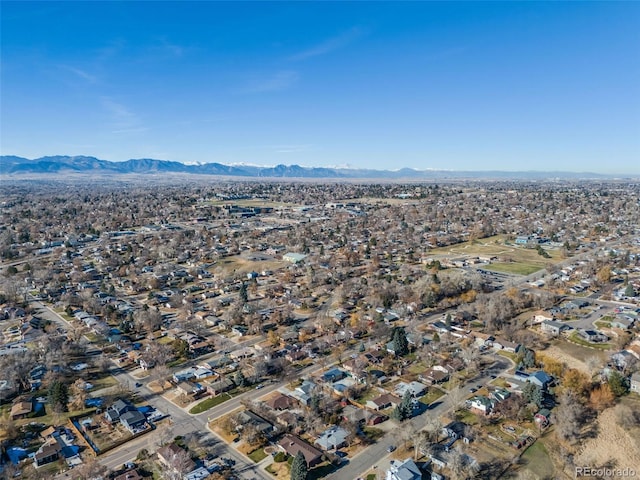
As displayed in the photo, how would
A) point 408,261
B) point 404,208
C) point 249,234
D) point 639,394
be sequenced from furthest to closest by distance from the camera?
point 404,208 < point 249,234 < point 408,261 < point 639,394

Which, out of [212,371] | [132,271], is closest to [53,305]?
[132,271]

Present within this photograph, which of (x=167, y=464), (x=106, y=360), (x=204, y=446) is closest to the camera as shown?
(x=167, y=464)

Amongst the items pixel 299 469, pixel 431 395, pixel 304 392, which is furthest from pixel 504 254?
pixel 299 469

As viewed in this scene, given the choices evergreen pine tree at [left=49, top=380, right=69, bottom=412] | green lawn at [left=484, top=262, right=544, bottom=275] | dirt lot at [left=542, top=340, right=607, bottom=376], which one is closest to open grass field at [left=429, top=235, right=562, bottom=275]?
green lawn at [left=484, top=262, right=544, bottom=275]

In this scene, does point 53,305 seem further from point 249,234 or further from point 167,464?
point 249,234

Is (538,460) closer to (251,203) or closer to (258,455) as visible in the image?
(258,455)
